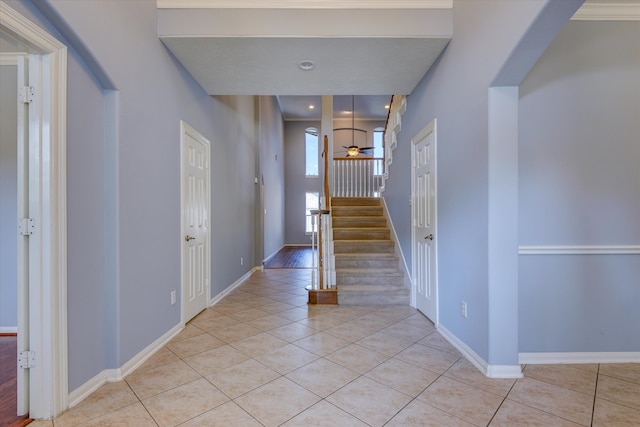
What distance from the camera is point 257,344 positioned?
2695 millimetres

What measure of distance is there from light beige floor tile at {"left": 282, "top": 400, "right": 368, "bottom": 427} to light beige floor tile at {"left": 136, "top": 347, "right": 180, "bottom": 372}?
1.26m

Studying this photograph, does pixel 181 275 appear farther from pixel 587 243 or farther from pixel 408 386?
pixel 587 243

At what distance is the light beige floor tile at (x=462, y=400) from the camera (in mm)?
1693

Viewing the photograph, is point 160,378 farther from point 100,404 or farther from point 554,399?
point 554,399

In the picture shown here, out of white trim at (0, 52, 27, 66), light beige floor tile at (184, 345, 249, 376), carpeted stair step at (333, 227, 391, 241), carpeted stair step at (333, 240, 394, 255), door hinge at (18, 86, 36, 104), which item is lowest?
light beige floor tile at (184, 345, 249, 376)

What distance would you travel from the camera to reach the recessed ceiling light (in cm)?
300

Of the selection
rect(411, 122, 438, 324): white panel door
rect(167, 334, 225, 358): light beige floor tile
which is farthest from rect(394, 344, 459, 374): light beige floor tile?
rect(167, 334, 225, 358): light beige floor tile

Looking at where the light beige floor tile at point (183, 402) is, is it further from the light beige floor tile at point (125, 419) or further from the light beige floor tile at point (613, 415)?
the light beige floor tile at point (613, 415)

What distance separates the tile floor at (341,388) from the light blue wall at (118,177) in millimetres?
356

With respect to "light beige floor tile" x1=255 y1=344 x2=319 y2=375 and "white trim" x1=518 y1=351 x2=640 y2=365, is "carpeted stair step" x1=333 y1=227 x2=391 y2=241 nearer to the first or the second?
"light beige floor tile" x1=255 y1=344 x2=319 y2=375

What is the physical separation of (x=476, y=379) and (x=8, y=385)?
308 centimetres

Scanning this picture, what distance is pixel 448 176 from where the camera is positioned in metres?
2.77

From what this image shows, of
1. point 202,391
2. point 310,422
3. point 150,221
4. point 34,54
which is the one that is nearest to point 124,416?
point 202,391

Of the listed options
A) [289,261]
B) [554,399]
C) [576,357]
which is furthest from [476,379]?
[289,261]
